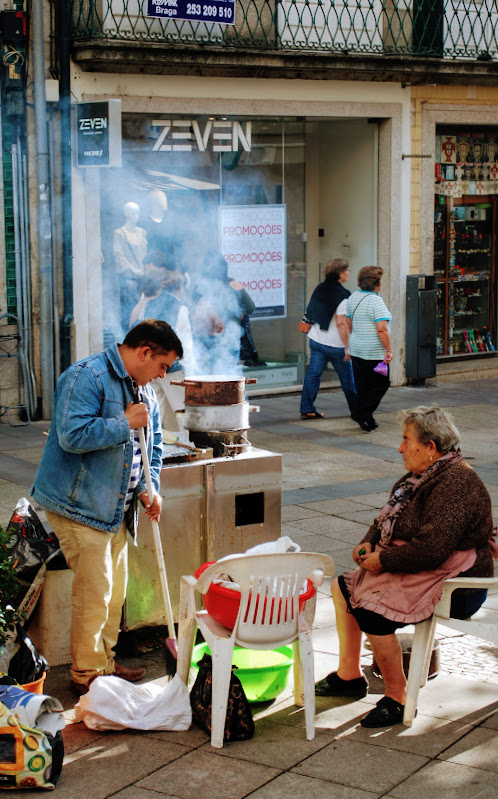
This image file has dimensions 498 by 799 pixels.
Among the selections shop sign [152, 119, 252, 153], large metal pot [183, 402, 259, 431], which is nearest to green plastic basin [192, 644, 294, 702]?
large metal pot [183, 402, 259, 431]

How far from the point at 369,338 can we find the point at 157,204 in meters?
2.95

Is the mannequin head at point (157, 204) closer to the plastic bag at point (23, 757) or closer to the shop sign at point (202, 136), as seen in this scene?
the shop sign at point (202, 136)

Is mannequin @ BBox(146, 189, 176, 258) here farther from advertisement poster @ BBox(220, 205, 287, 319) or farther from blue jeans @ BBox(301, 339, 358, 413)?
blue jeans @ BBox(301, 339, 358, 413)

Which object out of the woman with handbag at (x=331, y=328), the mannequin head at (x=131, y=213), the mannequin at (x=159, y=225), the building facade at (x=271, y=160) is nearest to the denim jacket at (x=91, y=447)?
the building facade at (x=271, y=160)

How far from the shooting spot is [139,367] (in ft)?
Answer: 15.5

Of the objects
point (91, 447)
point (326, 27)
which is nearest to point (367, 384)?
point (326, 27)

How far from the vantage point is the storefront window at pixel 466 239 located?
46.9 ft

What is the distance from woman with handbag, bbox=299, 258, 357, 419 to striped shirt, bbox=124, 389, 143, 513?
635 cm

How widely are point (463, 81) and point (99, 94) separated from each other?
487cm

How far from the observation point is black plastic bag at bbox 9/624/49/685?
450cm

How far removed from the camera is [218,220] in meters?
12.4

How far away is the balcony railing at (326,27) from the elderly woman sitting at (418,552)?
24.5ft

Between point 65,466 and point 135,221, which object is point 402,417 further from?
point 135,221

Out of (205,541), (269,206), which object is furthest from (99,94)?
(205,541)
